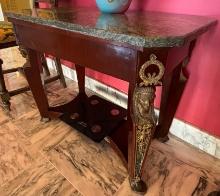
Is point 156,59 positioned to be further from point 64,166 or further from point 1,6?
point 1,6

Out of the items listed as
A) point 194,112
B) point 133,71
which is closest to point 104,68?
point 133,71

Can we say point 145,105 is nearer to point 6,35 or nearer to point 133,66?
point 133,66

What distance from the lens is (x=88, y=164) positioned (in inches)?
38.1

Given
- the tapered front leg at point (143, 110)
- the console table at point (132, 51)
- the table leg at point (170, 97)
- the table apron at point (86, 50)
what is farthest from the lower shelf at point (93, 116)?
the table apron at point (86, 50)

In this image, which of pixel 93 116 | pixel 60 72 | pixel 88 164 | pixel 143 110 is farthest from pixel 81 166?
pixel 60 72

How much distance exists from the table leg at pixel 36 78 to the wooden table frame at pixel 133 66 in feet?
0.05

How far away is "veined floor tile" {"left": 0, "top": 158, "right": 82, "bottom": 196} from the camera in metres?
0.84

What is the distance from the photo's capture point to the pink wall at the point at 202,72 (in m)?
0.81

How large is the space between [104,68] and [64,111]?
0.67 meters

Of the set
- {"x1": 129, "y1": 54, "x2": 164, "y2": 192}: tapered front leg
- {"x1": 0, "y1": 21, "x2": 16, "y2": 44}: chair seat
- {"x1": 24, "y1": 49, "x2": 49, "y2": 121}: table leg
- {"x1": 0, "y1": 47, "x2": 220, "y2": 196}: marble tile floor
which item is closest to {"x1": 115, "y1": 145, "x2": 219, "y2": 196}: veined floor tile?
{"x1": 0, "y1": 47, "x2": 220, "y2": 196}: marble tile floor

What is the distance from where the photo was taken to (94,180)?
89 cm

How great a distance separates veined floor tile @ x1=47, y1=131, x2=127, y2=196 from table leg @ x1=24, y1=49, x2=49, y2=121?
23cm

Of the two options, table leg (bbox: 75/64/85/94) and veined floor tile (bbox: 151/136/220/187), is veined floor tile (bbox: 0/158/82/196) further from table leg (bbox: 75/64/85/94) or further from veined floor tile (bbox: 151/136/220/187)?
table leg (bbox: 75/64/85/94)

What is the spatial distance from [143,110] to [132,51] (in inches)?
6.9
